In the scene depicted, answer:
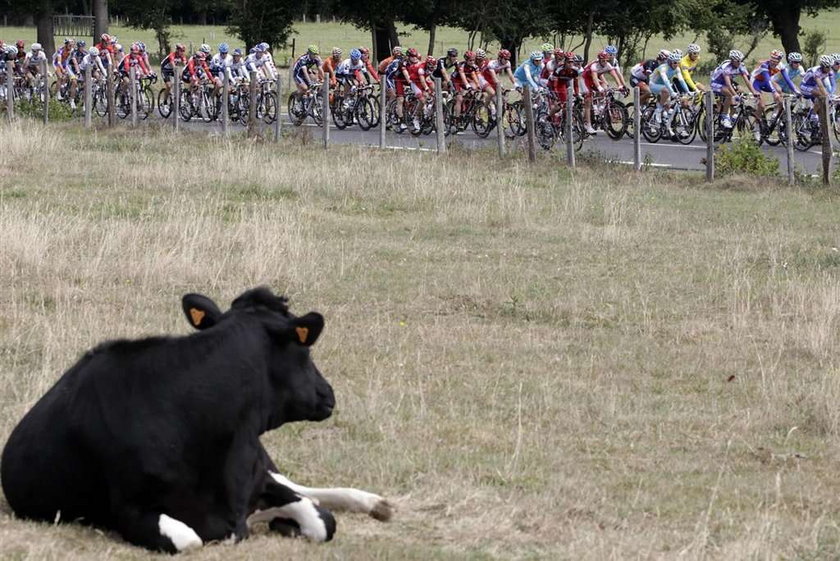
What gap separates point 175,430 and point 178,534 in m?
0.38

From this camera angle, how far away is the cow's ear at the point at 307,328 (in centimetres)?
568

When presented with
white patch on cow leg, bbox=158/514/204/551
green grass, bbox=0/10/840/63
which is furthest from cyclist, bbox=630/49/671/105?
green grass, bbox=0/10/840/63

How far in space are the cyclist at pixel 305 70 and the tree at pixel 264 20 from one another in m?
22.3

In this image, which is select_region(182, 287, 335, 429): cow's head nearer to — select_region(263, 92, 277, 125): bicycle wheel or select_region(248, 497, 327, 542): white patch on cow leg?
select_region(248, 497, 327, 542): white patch on cow leg

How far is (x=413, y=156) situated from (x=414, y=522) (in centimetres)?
1777

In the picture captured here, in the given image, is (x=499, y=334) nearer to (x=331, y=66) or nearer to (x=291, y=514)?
(x=291, y=514)

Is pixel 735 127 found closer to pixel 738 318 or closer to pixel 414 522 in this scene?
pixel 738 318

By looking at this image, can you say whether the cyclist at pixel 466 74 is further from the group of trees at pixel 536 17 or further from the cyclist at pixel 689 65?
the group of trees at pixel 536 17

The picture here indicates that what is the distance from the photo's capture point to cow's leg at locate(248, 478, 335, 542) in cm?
597

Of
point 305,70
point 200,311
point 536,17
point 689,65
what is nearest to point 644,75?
point 689,65

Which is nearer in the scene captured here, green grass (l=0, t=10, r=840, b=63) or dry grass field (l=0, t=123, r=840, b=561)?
dry grass field (l=0, t=123, r=840, b=561)

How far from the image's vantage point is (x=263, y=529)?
6.11m

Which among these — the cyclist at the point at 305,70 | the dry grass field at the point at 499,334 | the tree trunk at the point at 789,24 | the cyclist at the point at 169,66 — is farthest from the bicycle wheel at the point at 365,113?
the tree trunk at the point at 789,24

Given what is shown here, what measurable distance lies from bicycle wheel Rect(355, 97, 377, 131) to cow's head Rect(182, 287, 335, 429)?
2626cm
